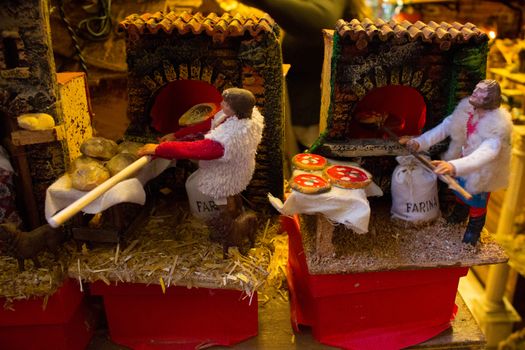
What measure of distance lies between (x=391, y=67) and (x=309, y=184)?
0.76 m

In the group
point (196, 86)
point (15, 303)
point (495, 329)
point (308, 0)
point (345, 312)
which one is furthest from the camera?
point (495, 329)

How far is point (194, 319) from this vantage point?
7.85 ft

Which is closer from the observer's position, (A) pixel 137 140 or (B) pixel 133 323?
(B) pixel 133 323

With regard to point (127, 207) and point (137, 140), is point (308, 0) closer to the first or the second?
point (137, 140)

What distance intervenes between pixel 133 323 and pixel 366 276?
3.81ft

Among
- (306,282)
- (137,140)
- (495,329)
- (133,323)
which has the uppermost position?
(137,140)

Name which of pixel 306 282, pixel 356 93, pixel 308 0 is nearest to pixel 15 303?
pixel 306 282

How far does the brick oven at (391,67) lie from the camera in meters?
2.32

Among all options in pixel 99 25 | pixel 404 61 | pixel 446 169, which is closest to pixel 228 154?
pixel 446 169

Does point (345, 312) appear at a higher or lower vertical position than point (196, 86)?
lower

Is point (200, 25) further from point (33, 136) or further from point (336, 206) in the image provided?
point (336, 206)

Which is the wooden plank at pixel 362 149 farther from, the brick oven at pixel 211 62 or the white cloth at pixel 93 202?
the white cloth at pixel 93 202

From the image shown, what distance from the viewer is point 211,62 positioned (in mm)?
2541

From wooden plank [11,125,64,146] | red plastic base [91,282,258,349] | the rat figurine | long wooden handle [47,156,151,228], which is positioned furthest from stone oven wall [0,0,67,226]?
red plastic base [91,282,258,349]
